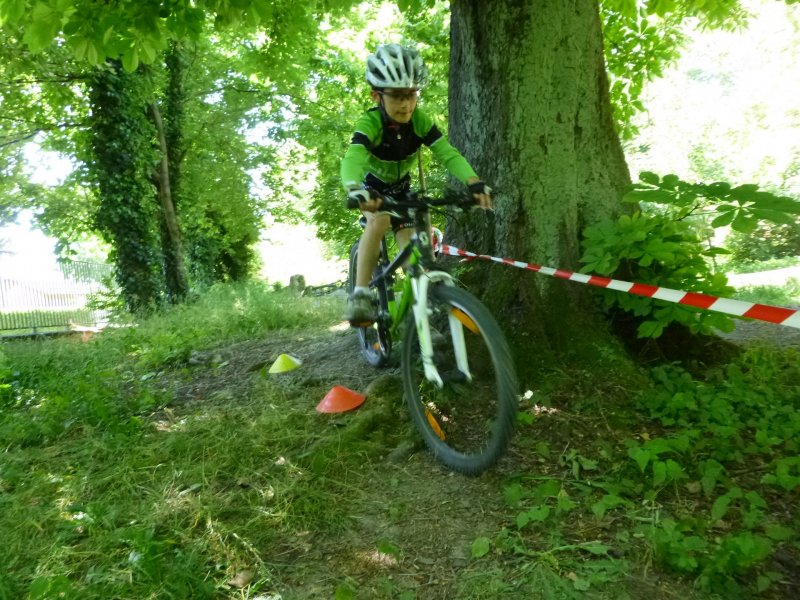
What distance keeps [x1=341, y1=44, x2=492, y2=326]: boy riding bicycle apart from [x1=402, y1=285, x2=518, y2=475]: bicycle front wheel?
616mm

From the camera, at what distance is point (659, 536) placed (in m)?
2.04

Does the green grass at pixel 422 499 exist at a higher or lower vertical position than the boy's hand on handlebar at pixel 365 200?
lower

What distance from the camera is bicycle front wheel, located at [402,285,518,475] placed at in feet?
7.86

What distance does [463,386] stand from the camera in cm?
289

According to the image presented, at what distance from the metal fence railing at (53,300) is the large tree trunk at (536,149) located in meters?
14.4

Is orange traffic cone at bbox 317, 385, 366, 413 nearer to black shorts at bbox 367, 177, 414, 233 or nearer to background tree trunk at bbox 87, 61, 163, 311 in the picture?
black shorts at bbox 367, 177, 414, 233

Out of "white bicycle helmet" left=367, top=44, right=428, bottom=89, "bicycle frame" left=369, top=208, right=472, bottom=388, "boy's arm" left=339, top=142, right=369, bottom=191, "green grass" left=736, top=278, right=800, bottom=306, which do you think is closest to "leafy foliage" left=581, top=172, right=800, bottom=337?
"bicycle frame" left=369, top=208, right=472, bottom=388

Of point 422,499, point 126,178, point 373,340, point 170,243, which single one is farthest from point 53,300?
point 422,499

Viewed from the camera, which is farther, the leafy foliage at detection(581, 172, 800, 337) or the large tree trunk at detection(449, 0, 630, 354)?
the large tree trunk at detection(449, 0, 630, 354)

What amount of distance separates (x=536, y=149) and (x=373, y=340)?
182cm

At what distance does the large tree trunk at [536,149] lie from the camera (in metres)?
3.61

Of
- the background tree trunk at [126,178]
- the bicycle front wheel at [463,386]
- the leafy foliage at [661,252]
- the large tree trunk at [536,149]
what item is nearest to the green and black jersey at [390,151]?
the large tree trunk at [536,149]

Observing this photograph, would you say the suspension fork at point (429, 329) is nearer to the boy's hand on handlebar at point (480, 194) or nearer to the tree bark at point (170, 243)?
the boy's hand on handlebar at point (480, 194)

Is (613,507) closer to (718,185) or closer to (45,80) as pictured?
(718,185)
